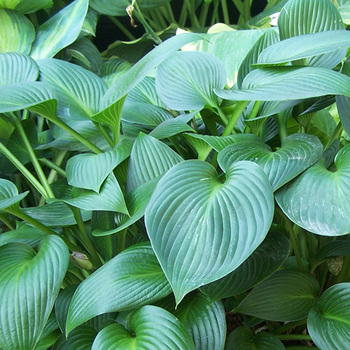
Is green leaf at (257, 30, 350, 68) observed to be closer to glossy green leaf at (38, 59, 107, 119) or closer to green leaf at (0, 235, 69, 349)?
glossy green leaf at (38, 59, 107, 119)

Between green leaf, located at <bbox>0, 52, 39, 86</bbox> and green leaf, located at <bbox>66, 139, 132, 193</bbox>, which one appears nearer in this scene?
green leaf, located at <bbox>66, 139, 132, 193</bbox>

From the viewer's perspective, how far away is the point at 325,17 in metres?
0.81

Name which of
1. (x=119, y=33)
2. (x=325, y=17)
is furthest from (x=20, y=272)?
(x=119, y=33)

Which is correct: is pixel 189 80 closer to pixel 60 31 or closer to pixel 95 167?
pixel 95 167

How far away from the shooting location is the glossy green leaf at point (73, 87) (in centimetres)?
85

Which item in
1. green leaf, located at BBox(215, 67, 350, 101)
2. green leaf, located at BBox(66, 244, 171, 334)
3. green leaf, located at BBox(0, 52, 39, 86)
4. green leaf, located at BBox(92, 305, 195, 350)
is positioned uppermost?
green leaf, located at BBox(215, 67, 350, 101)

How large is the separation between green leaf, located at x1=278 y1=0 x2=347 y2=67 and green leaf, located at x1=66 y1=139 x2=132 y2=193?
0.37 m

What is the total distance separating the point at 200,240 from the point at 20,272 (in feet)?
0.88

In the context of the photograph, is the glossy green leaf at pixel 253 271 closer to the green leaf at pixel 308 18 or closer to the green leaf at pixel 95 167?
the green leaf at pixel 95 167

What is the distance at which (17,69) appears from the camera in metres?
0.91

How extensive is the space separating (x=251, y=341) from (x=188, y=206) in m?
0.29

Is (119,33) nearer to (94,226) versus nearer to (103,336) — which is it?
(94,226)

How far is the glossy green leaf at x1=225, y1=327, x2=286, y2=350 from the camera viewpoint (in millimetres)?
688

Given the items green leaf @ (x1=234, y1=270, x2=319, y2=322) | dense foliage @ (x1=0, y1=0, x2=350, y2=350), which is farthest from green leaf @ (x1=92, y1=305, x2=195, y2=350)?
green leaf @ (x1=234, y1=270, x2=319, y2=322)
